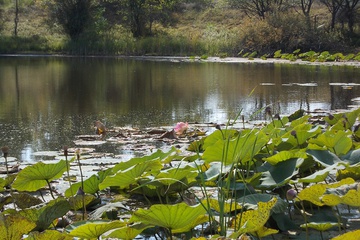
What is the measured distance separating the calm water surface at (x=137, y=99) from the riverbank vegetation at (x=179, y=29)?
28.3 feet

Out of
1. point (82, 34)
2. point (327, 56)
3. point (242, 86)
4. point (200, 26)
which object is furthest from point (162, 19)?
point (242, 86)

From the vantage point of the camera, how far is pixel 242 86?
10117mm

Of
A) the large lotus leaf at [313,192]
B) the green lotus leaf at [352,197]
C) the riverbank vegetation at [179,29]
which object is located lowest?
the large lotus leaf at [313,192]

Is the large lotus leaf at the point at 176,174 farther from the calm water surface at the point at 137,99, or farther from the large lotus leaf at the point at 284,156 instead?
the calm water surface at the point at 137,99

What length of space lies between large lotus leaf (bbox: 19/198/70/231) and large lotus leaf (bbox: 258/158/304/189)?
723 millimetres

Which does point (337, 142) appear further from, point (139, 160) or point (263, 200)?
point (139, 160)

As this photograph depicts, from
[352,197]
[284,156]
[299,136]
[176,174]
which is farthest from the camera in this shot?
[299,136]

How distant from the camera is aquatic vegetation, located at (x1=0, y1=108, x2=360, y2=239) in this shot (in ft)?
5.49

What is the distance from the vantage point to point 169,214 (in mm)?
1649

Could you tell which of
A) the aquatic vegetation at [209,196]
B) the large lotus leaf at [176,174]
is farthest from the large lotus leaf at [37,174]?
the large lotus leaf at [176,174]

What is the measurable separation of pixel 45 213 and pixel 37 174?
387 millimetres

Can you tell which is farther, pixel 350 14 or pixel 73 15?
pixel 73 15

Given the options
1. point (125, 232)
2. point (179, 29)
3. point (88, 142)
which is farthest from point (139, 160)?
point (179, 29)

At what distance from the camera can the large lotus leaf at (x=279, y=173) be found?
7.55ft
